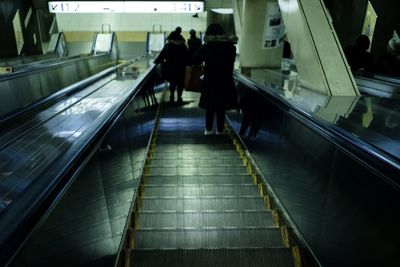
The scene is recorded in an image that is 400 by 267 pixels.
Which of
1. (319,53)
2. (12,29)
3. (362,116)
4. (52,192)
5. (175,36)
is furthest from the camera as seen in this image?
(12,29)

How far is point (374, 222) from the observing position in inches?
59.2

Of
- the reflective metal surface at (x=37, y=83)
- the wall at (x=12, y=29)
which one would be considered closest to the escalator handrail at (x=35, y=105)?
the reflective metal surface at (x=37, y=83)

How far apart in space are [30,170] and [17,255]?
725 mm

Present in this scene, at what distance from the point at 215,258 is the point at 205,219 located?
0.56 meters

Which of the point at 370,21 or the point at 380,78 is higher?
the point at 370,21

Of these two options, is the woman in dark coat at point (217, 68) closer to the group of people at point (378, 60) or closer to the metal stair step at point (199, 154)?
the metal stair step at point (199, 154)

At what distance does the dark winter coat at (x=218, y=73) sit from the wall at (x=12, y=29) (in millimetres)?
7305

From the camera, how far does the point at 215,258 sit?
7.56 feet

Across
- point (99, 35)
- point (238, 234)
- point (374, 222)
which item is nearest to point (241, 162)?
point (238, 234)

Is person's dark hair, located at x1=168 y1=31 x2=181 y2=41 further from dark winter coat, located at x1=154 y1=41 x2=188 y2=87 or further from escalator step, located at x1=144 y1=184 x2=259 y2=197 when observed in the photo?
escalator step, located at x1=144 y1=184 x2=259 y2=197

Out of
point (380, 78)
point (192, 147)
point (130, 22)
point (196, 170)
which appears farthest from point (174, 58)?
point (130, 22)

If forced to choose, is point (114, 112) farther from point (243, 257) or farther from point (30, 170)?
point (243, 257)

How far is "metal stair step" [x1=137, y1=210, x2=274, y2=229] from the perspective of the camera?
9.17 feet

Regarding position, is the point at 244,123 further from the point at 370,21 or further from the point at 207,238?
the point at 370,21
